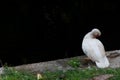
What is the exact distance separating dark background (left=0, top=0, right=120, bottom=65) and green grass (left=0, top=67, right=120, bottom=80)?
10.9 feet

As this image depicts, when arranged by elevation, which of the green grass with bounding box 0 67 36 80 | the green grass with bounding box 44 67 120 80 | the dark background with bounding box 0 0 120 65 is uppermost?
the dark background with bounding box 0 0 120 65

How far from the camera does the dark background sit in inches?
420

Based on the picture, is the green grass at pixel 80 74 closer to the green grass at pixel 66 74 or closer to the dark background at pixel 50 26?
the green grass at pixel 66 74

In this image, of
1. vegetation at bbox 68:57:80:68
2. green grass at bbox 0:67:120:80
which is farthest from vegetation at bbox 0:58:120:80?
vegetation at bbox 68:57:80:68

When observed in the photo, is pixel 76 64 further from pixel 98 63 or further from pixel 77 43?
pixel 77 43

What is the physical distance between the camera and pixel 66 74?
7.12 m

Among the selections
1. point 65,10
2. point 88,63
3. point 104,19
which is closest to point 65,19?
point 65,10

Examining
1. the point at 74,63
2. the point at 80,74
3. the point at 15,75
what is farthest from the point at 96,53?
the point at 15,75

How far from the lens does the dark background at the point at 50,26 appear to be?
35.0 ft

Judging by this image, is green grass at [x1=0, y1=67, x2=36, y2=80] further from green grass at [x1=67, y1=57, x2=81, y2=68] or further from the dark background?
the dark background

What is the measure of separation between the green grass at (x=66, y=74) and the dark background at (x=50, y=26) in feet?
10.9

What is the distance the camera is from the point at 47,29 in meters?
11.1

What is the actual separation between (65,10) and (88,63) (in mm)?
3282

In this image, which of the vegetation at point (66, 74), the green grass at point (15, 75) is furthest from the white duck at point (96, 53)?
the green grass at point (15, 75)
